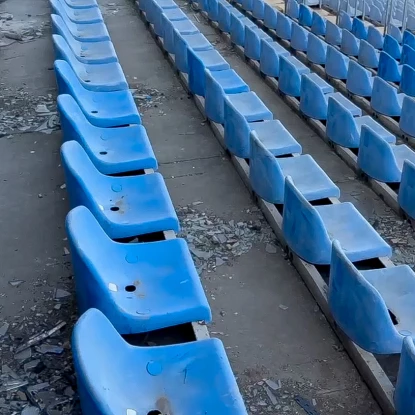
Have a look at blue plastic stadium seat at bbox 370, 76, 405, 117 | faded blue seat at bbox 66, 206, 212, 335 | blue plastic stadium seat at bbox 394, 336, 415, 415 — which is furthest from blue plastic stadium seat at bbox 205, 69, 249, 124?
blue plastic stadium seat at bbox 394, 336, 415, 415

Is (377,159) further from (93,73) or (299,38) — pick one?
(299,38)

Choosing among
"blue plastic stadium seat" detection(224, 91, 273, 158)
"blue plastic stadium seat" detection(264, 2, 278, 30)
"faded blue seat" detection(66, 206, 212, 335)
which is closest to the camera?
"faded blue seat" detection(66, 206, 212, 335)

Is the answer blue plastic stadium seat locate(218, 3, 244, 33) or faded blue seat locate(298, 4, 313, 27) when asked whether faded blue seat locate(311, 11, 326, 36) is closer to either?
faded blue seat locate(298, 4, 313, 27)

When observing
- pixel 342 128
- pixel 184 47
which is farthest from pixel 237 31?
pixel 342 128

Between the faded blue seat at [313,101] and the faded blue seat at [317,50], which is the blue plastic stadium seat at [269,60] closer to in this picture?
the faded blue seat at [317,50]

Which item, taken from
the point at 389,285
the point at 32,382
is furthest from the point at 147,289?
the point at 389,285

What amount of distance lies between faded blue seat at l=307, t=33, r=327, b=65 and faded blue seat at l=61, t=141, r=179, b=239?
12.0ft

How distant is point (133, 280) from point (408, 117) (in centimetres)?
299

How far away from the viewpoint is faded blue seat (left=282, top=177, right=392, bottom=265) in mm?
2844

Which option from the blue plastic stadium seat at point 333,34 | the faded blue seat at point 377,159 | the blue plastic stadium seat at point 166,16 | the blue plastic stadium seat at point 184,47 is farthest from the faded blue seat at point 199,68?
the blue plastic stadium seat at point 333,34

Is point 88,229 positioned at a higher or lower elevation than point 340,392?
higher

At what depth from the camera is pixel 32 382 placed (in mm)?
2428

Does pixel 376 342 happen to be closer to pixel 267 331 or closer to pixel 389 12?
pixel 267 331

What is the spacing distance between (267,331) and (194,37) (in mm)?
4397
